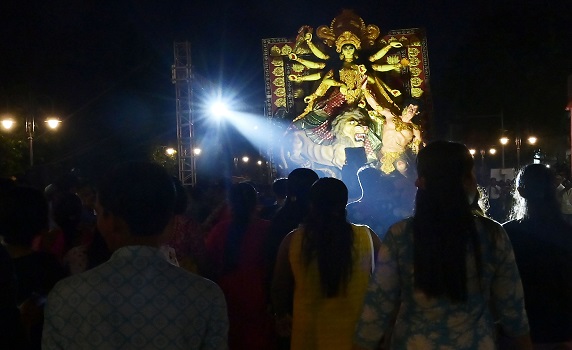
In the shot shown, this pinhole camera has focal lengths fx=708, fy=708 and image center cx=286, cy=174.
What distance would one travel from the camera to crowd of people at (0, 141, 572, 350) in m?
2.17

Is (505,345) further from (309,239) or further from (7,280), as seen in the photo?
(7,280)

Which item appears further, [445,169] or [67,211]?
[67,211]

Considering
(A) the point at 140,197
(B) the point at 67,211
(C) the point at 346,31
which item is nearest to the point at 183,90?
(C) the point at 346,31

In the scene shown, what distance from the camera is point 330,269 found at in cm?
401

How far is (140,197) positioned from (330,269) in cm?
196

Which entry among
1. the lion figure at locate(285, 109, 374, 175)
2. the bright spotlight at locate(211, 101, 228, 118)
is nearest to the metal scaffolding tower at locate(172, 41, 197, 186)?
the bright spotlight at locate(211, 101, 228, 118)

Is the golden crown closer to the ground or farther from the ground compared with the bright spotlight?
farther from the ground

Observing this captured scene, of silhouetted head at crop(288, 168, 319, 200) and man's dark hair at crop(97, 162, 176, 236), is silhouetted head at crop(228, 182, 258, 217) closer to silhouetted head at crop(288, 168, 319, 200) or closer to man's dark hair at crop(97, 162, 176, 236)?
silhouetted head at crop(288, 168, 319, 200)

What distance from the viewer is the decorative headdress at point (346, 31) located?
2152 cm

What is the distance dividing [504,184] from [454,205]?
15.6 meters

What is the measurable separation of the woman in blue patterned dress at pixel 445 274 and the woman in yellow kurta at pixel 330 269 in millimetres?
1045

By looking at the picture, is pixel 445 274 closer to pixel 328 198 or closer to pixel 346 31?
pixel 328 198

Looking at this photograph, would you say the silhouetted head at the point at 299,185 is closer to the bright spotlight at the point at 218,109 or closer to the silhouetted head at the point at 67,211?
the silhouetted head at the point at 67,211

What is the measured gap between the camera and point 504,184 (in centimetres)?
1767
